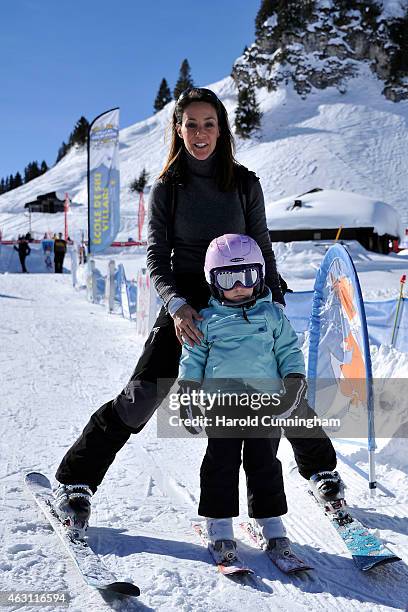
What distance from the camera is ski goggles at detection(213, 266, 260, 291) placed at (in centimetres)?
233

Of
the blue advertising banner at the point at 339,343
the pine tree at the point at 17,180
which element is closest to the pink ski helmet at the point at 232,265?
the blue advertising banner at the point at 339,343

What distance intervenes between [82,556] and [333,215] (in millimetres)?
38344

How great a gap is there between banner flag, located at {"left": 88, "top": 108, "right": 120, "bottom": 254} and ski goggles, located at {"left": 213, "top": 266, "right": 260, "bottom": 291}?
13.8 metres

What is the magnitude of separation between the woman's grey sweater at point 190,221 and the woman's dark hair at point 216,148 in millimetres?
35

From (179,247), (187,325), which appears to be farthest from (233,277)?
(179,247)

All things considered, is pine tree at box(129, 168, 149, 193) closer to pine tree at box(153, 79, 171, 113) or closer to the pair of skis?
pine tree at box(153, 79, 171, 113)

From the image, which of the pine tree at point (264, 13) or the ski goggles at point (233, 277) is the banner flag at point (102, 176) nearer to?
the ski goggles at point (233, 277)

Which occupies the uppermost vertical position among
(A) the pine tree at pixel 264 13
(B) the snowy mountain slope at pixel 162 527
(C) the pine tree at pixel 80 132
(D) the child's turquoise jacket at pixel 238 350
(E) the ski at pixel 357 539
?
(A) the pine tree at pixel 264 13

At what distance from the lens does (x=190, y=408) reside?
7.57ft

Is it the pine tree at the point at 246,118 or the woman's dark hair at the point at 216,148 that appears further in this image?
the pine tree at the point at 246,118

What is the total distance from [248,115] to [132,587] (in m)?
74.2

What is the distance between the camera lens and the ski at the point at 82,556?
1.85 m

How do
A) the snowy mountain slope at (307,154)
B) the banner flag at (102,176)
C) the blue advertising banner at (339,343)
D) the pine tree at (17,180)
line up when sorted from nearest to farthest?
the blue advertising banner at (339,343)
the banner flag at (102,176)
the snowy mountain slope at (307,154)
the pine tree at (17,180)

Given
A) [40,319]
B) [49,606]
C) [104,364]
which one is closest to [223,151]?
[49,606]
